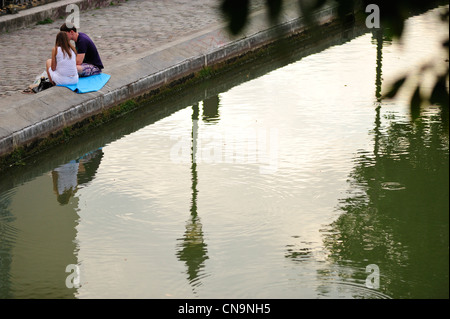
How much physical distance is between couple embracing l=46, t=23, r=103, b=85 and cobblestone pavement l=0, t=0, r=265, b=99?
54 cm

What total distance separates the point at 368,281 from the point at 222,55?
7442mm

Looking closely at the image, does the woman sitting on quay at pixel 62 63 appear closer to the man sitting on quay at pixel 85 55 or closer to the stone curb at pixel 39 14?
the man sitting on quay at pixel 85 55

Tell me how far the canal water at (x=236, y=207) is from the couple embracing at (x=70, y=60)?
0.74 meters

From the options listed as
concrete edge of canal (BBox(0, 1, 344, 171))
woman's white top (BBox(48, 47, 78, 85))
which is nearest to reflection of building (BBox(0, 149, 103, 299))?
concrete edge of canal (BBox(0, 1, 344, 171))

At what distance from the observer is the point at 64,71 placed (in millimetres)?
10375

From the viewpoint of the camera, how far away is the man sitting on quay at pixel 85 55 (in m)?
10.8

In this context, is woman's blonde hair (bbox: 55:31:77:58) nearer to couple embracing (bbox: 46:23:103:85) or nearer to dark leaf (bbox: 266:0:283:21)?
couple embracing (bbox: 46:23:103:85)

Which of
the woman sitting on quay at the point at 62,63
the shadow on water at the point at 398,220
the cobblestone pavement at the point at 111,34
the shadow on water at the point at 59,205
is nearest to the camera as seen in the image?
the shadow on water at the point at 398,220

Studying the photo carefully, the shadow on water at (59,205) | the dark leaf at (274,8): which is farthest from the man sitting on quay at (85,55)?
the dark leaf at (274,8)

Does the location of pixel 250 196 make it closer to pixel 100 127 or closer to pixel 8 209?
pixel 8 209

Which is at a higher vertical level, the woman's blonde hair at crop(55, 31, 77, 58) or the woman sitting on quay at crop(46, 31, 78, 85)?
the woman's blonde hair at crop(55, 31, 77, 58)

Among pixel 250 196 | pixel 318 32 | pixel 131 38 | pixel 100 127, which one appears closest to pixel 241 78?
pixel 131 38

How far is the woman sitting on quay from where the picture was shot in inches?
403
